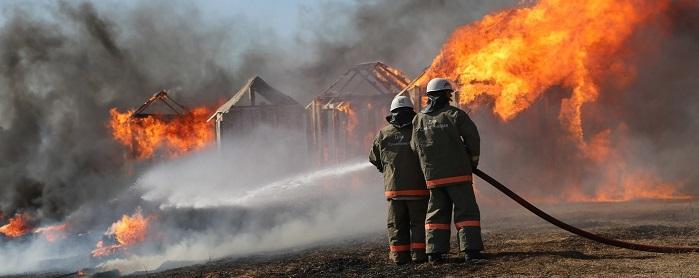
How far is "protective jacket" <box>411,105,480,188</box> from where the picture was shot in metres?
7.39

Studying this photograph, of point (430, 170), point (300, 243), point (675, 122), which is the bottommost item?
point (300, 243)

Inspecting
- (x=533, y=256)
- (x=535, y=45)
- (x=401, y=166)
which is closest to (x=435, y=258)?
(x=533, y=256)

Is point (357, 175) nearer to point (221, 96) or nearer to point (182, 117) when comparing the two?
point (182, 117)

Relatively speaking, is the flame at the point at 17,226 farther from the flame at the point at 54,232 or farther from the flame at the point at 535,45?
the flame at the point at 535,45

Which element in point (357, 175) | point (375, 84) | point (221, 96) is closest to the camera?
point (357, 175)

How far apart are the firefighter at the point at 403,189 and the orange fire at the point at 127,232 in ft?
18.5

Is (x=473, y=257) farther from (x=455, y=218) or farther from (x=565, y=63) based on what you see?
(x=565, y=63)

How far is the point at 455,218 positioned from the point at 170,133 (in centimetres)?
2390

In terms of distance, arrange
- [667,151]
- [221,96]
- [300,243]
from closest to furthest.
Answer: [300,243] → [667,151] → [221,96]

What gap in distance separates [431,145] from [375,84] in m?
15.6

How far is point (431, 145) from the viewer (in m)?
7.54

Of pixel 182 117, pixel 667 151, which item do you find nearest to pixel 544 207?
pixel 667 151

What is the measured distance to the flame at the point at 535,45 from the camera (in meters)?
13.6

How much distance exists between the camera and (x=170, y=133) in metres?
29.4
